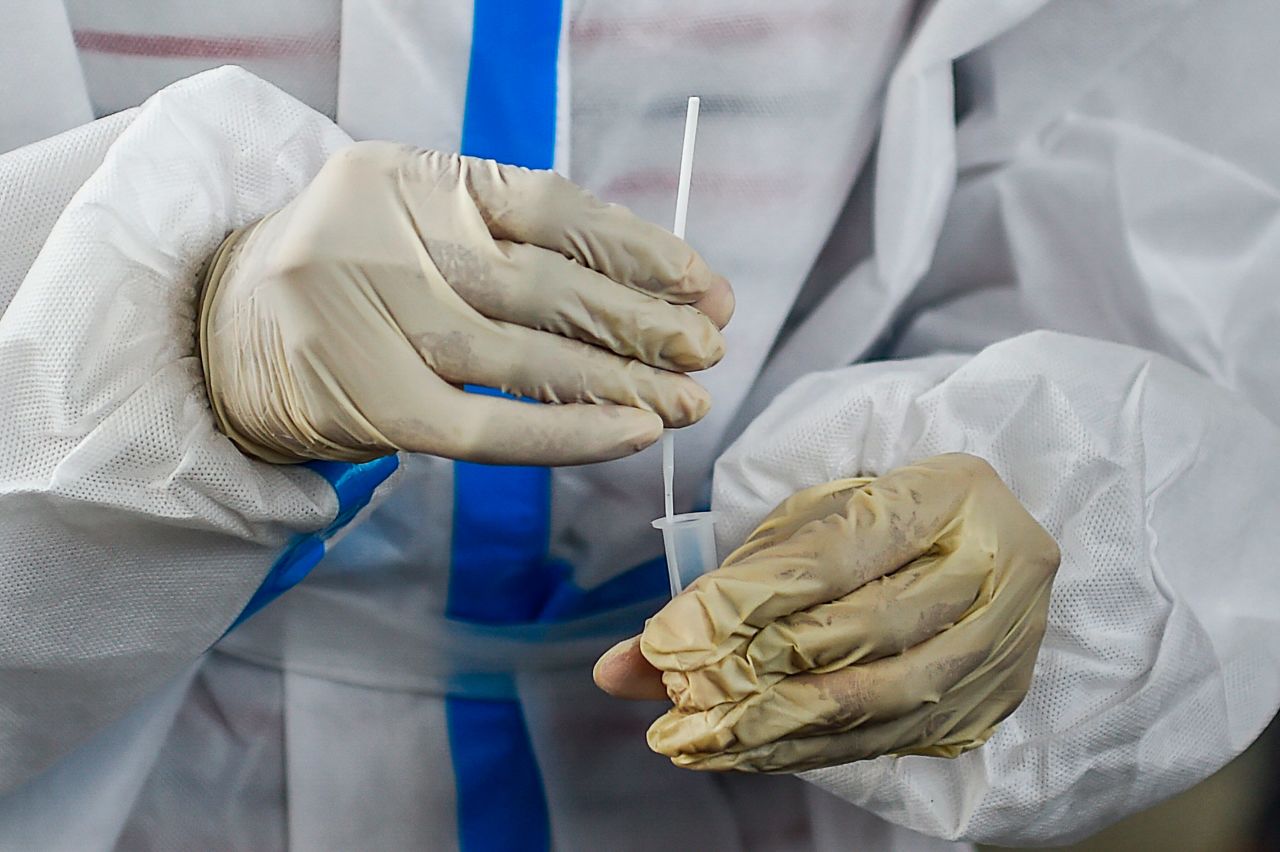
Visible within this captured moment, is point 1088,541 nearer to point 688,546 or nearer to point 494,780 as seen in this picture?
point 688,546

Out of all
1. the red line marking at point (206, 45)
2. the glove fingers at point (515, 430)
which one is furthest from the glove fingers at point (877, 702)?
the red line marking at point (206, 45)

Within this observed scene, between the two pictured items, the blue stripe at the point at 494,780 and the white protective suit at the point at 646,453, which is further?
the blue stripe at the point at 494,780

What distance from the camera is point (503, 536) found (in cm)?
66

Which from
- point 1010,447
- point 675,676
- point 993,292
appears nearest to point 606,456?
point 675,676

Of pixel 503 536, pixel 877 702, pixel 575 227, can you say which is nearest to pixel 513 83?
pixel 575 227

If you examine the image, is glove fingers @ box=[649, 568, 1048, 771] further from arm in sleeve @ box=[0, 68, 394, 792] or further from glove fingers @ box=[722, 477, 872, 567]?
arm in sleeve @ box=[0, 68, 394, 792]

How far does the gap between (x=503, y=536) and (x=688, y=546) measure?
14 centimetres

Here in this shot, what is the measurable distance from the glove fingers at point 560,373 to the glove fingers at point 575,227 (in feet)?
0.13

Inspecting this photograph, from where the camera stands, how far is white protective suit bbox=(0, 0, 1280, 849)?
1.76 feet

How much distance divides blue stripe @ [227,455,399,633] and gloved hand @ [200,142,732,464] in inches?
3.7

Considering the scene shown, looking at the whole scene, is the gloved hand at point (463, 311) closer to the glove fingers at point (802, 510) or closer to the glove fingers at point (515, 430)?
the glove fingers at point (515, 430)

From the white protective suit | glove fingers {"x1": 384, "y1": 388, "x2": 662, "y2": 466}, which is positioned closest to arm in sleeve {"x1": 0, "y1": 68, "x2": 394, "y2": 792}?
the white protective suit

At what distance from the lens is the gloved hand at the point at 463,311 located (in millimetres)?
460

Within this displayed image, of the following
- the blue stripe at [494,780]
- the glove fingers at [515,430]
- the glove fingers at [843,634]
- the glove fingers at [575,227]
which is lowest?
the blue stripe at [494,780]
